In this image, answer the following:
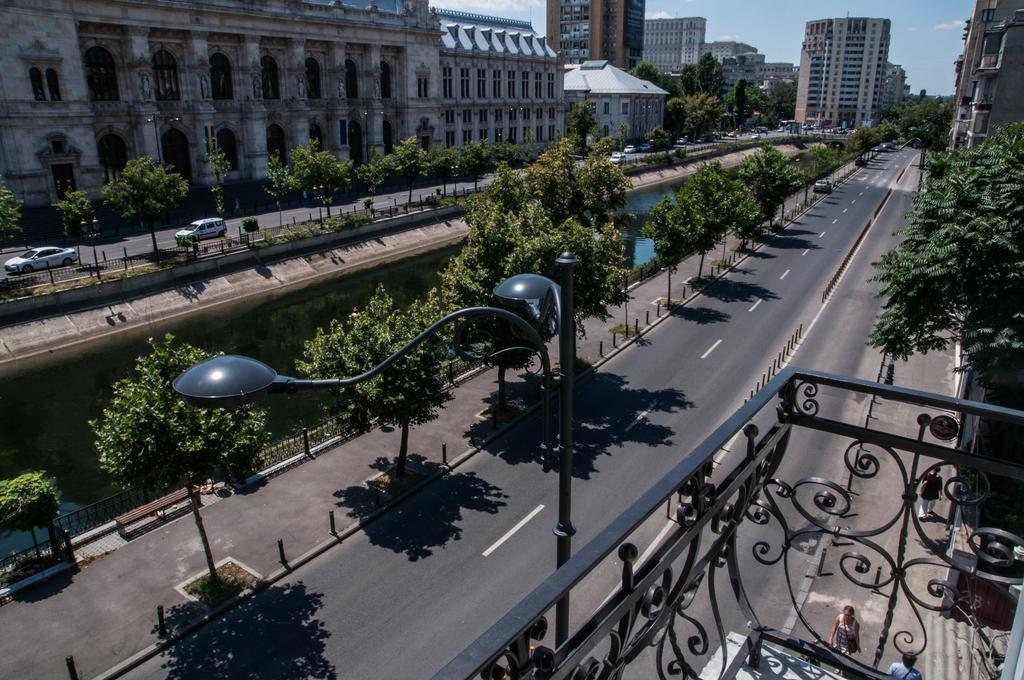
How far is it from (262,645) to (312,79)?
73.8m

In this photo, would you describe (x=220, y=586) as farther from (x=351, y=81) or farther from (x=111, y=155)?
(x=351, y=81)

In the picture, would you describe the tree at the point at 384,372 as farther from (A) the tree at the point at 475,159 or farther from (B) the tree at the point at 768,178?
(A) the tree at the point at 475,159

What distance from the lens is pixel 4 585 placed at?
17906 millimetres

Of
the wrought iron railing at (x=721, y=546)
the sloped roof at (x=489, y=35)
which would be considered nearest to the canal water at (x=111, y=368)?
the wrought iron railing at (x=721, y=546)

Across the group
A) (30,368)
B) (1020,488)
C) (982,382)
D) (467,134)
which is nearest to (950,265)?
(982,382)

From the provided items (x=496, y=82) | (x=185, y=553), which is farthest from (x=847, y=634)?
(x=496, y=82)

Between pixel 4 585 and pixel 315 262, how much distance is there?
3622cm

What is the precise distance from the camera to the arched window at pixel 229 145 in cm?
6950

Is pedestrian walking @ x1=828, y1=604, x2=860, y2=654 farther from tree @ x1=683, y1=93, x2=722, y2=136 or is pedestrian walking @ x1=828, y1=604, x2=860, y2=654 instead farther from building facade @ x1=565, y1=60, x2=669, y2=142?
tree @ x1=683, y1=93, x2=722, y2=136

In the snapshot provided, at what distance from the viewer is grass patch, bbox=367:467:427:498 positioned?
2256 cm

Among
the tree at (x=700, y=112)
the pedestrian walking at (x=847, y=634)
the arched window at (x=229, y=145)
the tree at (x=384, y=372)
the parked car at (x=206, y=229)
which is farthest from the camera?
the tree at (x=700, y=112)

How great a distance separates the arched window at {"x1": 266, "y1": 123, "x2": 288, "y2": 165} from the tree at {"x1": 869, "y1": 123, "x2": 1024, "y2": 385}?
66217mm

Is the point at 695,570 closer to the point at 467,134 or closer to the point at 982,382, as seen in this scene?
the point at 982,382

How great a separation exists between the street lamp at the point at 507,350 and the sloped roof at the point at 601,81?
403ft
